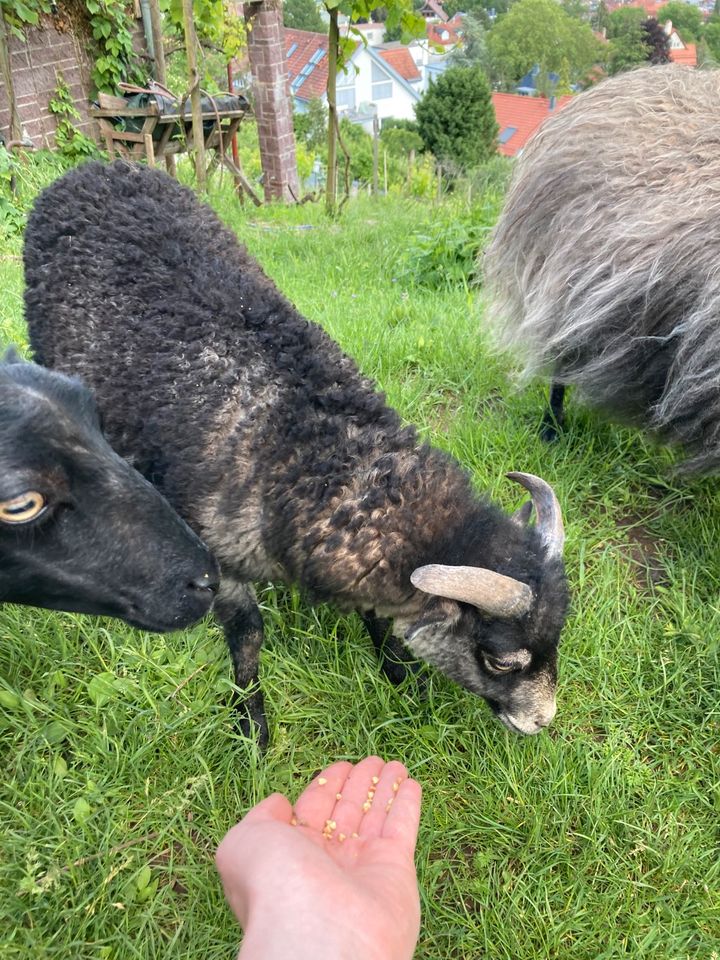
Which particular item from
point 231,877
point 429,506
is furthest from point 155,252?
point 231,877

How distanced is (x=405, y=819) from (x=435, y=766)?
57 cm

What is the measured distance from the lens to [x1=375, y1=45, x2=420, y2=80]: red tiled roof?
56.7 meters

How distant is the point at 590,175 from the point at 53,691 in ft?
10.9

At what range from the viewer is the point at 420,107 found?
30016 mm

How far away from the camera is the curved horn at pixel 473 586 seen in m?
2.17

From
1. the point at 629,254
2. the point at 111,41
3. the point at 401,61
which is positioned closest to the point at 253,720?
the point at 629,254

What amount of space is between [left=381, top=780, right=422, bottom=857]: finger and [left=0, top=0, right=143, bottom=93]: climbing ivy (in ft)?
33.2

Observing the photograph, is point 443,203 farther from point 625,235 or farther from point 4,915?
point 4,915

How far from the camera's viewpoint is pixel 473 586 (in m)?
2.17

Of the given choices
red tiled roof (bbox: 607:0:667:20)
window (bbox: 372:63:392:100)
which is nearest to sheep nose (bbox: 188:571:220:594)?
red tiled roof (bbox: 607:0:667:20)

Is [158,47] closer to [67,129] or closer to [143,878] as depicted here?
[67,129]

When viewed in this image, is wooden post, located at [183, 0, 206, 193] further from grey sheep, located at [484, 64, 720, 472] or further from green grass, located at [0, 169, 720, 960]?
green grass, located at [0, 169, 720, 960]

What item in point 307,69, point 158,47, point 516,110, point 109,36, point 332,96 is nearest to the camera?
point 332,96

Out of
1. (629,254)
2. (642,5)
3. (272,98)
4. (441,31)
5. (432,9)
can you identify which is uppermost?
(642,5)
